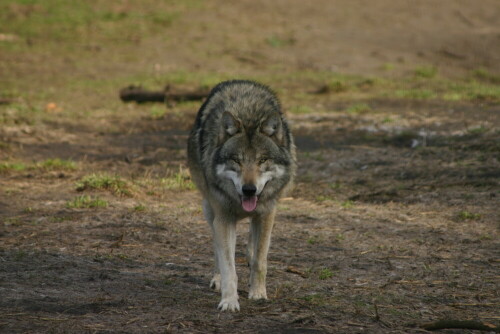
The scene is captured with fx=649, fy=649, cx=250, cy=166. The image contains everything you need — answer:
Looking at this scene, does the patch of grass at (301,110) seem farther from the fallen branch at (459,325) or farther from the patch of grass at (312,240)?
the fallen branch at (459,325)

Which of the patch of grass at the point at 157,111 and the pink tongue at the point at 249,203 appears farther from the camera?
the patch of grass at the point at 157,111

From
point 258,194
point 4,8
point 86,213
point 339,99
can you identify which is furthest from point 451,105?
point 4,8

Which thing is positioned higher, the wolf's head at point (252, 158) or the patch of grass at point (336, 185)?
the wolf's head at point (252, 158)

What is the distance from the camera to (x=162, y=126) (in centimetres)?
1370

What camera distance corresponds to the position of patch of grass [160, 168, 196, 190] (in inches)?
371

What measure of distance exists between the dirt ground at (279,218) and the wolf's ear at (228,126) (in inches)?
53.1

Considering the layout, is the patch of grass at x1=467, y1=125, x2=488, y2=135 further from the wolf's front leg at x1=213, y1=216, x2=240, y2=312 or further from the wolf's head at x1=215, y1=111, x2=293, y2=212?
the wolf's front leg at x1=213, y1=216, x2=240, y2=312

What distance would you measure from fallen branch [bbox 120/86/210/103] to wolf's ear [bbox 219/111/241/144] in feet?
34.0

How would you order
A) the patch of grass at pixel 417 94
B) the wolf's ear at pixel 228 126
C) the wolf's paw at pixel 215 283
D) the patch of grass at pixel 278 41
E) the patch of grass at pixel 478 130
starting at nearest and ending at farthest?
the wolf's ear at pixel 228 126
the wolf's paw at pixel 215 283
the patch of grass at pixel 478 130
the patch of grass at pixel 417 94
the patch of grass at pixel 278 41

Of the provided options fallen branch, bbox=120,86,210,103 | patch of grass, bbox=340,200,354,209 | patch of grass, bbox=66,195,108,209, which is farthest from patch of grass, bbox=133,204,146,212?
fallen branch, bbox=120,86,210,103

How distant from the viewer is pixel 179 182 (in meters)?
9.52

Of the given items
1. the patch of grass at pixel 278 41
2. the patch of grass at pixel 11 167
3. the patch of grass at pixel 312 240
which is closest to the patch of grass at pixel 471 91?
the patch of grass at pixel 278 41

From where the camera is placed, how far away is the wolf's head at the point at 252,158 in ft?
16.5

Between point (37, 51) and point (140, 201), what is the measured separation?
14.9 meters
